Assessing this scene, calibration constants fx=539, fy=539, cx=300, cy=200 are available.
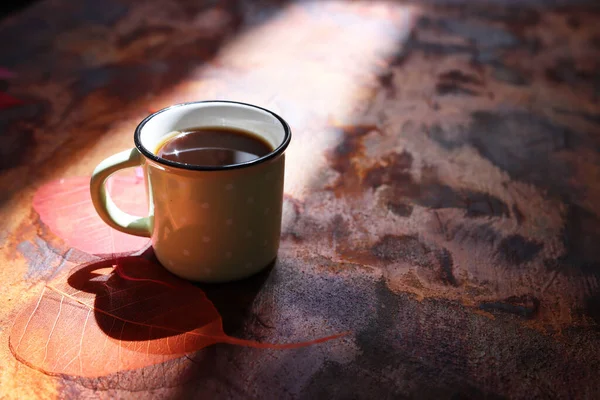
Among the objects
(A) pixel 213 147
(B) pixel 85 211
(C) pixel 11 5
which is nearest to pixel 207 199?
(A) pixel 213 147

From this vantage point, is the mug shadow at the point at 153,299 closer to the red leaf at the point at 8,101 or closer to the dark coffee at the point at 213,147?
the dark coffee at the point at 213,147

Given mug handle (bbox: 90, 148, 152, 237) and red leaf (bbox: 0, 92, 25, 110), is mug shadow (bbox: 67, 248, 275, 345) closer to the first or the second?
mug handle (bbox: 90, 148, 152, 237)

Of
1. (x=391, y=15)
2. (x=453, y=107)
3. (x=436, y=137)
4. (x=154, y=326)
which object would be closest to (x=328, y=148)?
(x=436, y=137)

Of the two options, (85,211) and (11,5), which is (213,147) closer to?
(85,211)

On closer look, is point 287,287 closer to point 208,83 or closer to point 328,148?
point 328,148

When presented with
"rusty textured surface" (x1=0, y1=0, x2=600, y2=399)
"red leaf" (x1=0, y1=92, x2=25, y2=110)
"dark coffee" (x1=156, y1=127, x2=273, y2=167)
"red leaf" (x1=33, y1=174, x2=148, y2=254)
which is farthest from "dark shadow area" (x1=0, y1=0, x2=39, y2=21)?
"dark coffee" (x1=156, y1=127, x2=273, y2=167)

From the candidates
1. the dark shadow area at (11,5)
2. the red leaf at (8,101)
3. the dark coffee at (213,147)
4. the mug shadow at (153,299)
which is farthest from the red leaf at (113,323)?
the dark shadow area at (11,5)
